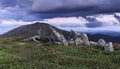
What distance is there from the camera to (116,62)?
43406 mm

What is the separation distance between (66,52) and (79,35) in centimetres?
2635

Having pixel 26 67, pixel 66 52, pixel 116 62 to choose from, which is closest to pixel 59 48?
pixel 66 52

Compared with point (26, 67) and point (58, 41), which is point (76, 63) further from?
point (58, 41)

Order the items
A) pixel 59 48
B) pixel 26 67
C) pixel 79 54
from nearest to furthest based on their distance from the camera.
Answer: pixel 26 67 < pixel 79 54 < pixel 59 48

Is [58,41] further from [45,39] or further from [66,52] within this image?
[66,52]

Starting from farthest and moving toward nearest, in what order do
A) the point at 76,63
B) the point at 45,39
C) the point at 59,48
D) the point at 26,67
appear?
the point at 45,39 < the point at 59,48 < the point at 76,63 < the point at 26,67

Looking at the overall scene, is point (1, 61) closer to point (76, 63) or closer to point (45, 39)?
point (76, 63)

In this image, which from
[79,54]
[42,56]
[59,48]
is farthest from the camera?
[59,48]

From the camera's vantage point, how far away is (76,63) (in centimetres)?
4131

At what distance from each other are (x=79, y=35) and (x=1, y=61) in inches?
1535

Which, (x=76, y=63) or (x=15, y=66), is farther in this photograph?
(x=76, y=63)

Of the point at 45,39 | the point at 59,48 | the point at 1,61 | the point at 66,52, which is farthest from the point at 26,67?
the point at 45,39

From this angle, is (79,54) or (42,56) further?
(79,54)

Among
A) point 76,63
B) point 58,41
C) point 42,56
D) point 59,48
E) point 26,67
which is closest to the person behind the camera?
point 26,67
